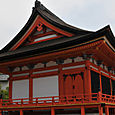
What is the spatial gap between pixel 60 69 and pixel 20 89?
452cm

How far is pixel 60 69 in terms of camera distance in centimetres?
1530

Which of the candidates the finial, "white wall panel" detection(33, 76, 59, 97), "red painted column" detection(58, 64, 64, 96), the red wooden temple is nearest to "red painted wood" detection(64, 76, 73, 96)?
the red wooden temple

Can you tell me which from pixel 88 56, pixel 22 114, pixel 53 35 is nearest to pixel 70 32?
pixel 53 35

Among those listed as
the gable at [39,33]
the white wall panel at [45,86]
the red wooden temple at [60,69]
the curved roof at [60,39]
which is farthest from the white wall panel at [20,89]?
the gable at [39,33]

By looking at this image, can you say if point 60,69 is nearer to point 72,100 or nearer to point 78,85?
point 78,85

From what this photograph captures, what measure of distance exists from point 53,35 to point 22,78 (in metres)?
4.65

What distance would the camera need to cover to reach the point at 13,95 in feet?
58.9

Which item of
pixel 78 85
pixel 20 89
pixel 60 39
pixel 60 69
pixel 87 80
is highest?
pixel 60 39

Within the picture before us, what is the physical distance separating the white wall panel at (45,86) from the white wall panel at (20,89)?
0.94 metres

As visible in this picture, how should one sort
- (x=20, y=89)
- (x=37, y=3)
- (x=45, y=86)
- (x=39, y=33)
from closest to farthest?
(x=45, y=86) → (x=20, y=89) → (x=39, y=33) → (x=37, y=3)

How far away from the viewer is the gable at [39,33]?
56.8 ft

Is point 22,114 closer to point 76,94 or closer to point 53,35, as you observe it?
point 76,94

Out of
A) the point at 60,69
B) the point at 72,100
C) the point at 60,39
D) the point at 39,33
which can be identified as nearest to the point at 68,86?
the point at 72,100

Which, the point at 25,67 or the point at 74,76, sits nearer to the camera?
the point at 74,76
